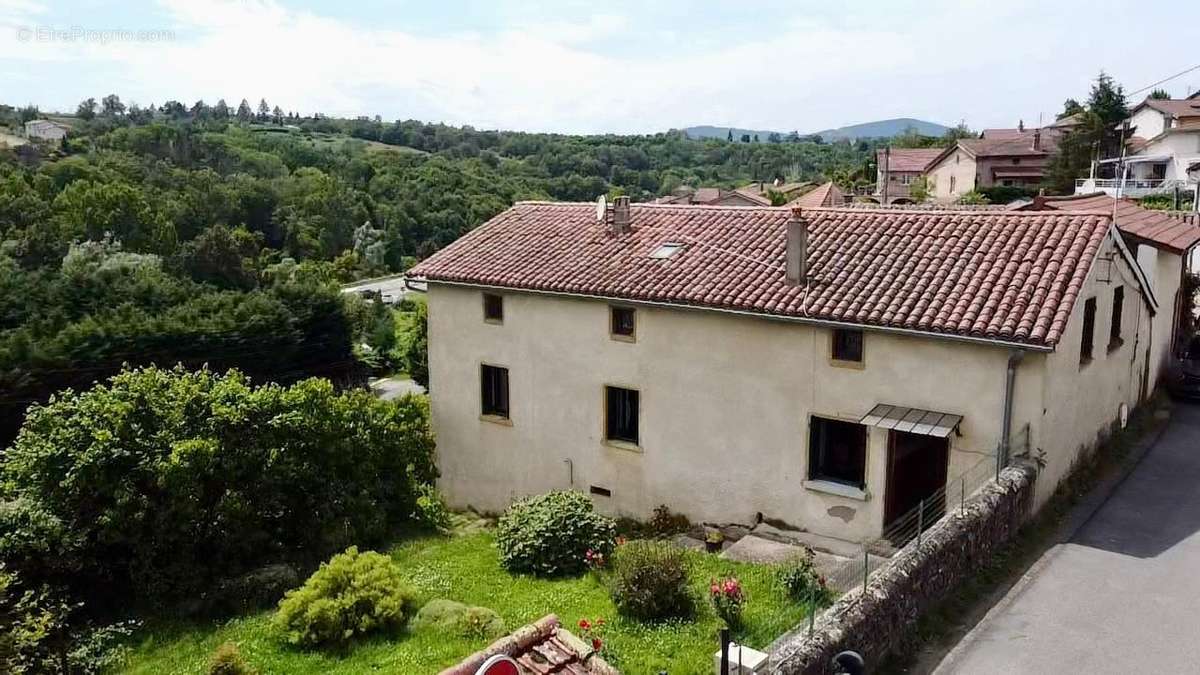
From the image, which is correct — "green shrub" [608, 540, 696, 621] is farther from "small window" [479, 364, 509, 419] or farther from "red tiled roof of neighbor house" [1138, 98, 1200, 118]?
"red tiled roof of neighbor house" [1138, 98, 1200, 118]

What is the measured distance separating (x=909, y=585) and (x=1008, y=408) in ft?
15.9

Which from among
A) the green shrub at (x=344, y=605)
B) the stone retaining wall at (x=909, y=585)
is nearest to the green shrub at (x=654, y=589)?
the stone retaining wall at (x=909, y=585)

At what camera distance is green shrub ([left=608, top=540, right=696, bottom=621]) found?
10.9 meters

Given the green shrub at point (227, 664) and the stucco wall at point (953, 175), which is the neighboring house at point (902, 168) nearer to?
the stucco wall at point (953, 175)

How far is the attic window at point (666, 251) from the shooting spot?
60.4 feet

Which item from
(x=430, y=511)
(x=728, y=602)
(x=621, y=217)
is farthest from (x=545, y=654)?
(x=621, y=217)

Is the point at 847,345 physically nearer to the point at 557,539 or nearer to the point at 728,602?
the point at 557,539

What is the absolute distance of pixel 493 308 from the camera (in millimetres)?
20031

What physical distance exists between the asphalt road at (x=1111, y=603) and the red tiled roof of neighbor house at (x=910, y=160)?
6960 cm

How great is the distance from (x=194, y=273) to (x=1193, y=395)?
64605mm

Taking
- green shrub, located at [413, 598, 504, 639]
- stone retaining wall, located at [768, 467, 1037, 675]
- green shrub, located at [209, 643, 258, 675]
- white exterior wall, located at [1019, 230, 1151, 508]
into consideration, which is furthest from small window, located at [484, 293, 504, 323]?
white exterior wall, located at [1019, 230, 1151, 508]

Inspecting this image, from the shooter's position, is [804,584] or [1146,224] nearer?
[804,584]

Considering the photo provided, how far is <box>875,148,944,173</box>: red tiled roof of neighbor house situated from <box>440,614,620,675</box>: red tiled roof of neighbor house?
250ft

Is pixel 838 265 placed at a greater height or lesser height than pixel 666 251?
lesser
